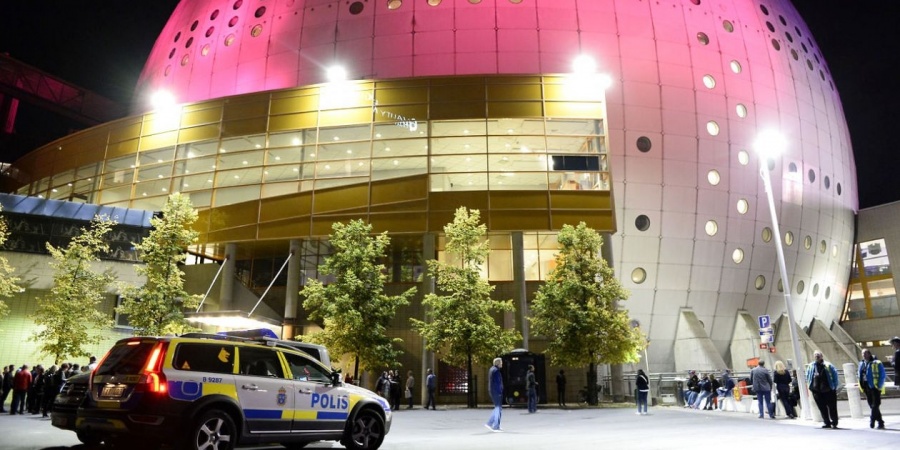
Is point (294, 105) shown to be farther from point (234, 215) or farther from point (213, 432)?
point (213, 432)

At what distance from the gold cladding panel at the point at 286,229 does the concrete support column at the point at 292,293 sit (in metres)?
0.62

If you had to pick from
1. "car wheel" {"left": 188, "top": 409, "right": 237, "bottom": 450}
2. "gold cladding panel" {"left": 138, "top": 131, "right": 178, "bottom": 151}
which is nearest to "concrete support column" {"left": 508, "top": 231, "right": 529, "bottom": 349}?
"car wheel" {"left": 188, "top": 409, "right": 237, "bottom": 450}

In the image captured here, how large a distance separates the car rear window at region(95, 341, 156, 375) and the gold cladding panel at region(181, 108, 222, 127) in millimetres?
29128

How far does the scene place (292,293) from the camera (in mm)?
31766

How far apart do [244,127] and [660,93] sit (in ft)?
82.3

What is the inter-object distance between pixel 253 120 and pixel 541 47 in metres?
17.9

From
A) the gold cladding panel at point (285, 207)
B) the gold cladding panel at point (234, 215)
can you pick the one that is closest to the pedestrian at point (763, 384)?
the gold cladding panel at point (285, 207)

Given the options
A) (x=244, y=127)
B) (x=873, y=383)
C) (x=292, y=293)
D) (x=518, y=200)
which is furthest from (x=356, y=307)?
(x=873, y=383)

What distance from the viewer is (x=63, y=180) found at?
134ft

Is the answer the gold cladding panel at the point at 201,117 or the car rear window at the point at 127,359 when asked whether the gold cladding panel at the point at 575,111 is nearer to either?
the gold cladding panel at the point at 201,117

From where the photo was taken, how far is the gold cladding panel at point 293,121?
33.5m

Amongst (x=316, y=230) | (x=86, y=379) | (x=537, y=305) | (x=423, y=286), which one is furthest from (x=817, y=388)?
(x=316, y=230)

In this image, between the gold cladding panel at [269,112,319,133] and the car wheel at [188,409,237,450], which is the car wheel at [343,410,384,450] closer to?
the car wheel at [188,409,237,450]

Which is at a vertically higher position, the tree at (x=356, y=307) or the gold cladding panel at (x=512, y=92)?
the gold cladding panel at (x=512, y=92)
